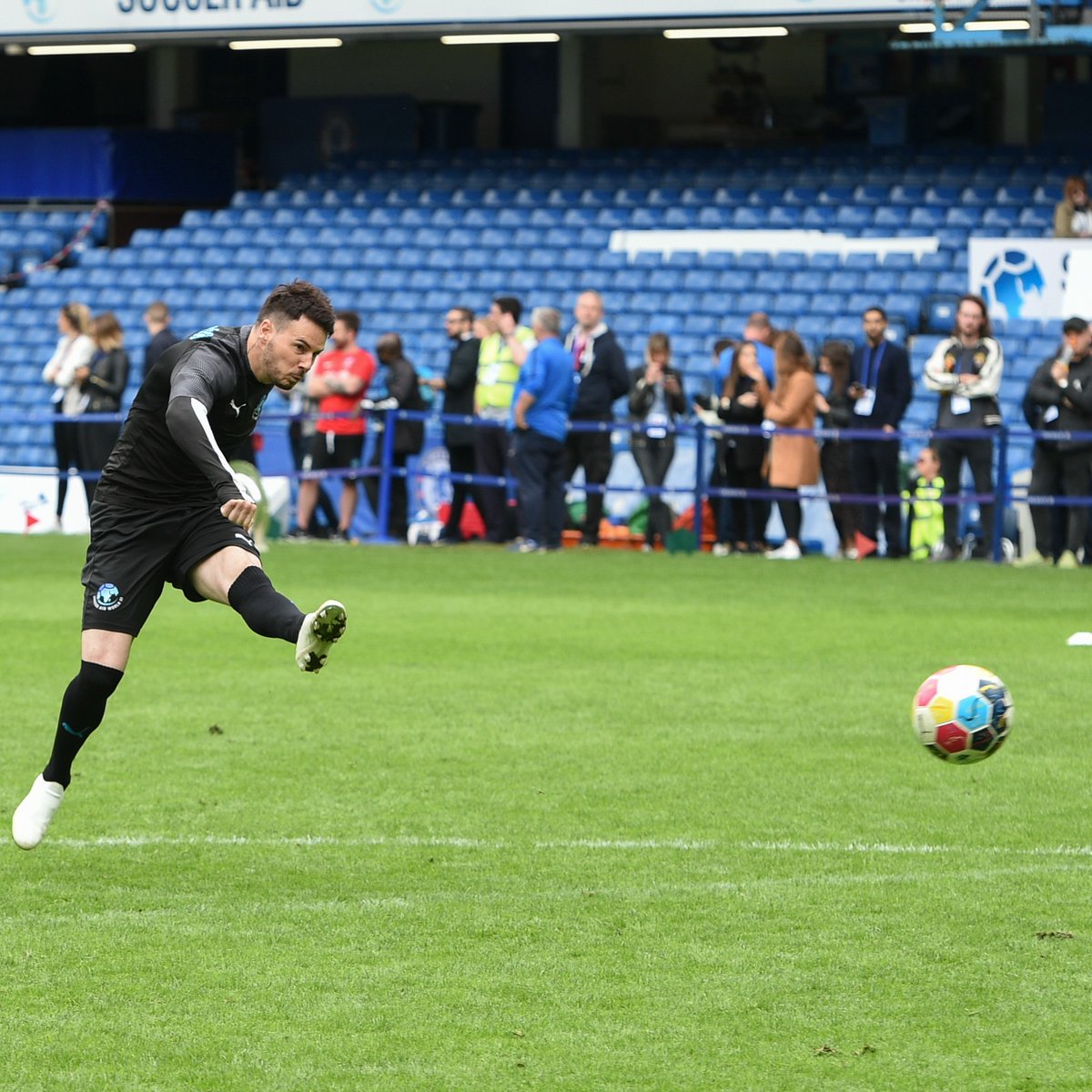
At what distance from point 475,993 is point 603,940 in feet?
2.01

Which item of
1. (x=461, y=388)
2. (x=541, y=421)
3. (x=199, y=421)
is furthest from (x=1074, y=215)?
(x=199, y=421)

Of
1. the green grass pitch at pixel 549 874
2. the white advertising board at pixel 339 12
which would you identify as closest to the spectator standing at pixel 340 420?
the green grass pitch at pixel 549 874

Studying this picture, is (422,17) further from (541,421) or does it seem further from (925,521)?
(925,521)

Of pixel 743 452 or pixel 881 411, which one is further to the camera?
pixel 743 452

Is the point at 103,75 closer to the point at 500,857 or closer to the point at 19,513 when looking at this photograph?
the point at 19,513

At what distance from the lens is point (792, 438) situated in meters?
17.1

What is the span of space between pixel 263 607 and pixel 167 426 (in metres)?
0.62

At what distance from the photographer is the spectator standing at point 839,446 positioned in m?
17.1

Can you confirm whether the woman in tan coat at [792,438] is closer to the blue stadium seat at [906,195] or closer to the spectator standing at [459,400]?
the spectator standing at [459,400]

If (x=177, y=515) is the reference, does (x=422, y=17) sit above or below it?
above

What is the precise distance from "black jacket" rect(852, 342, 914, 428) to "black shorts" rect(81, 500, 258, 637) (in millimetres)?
11164

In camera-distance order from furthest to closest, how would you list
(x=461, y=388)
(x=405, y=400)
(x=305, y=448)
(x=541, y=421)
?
(x=305, y=448), (x=405, y=400), (x=461, y=388), (x=541, y=421)

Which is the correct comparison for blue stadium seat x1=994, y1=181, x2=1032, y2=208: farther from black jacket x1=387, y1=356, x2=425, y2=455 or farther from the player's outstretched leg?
the player's outstretched leg

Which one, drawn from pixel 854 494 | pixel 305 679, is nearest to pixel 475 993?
pixel 305 679
